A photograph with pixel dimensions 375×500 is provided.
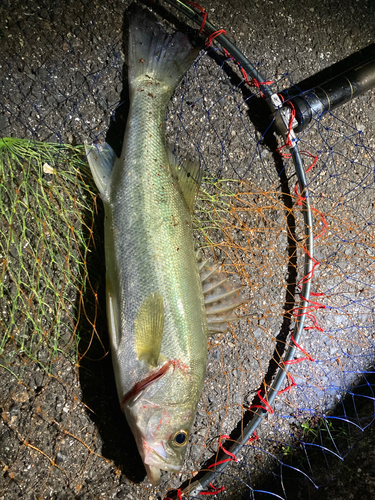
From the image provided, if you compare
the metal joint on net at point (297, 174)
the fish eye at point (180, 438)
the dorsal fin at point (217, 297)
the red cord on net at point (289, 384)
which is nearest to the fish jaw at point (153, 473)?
the fish eye at point (180, 438)

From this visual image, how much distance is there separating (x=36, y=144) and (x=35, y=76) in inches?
17.8

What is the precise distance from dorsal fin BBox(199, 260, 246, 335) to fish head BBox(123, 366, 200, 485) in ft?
1.59

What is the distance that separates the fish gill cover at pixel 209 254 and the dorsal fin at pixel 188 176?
1.03 ft

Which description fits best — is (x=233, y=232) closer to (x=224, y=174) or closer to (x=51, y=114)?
(x=224, y=174)

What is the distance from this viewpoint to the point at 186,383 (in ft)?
6.71

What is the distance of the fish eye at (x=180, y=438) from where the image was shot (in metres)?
2.03

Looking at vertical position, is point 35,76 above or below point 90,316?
above

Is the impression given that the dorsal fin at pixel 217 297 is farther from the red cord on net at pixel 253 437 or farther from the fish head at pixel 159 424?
the red cord on net at pixel 253 437

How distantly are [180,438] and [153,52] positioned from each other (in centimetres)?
228

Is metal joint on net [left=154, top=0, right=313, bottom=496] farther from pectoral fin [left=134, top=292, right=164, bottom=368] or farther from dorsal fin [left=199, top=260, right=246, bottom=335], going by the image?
pectoral fin [left=134, top=292, right=164, bottom=368]

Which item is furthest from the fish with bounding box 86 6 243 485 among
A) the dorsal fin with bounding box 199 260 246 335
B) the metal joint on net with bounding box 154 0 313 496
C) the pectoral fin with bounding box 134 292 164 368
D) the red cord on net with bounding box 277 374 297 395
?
the red cord on net with bounding box 277 374 297 395

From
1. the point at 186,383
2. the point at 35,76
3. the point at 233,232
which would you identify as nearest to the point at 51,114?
the point at 35,76

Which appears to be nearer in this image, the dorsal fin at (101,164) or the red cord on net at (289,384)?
the dorsal fin at (101,164)

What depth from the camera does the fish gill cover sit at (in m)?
2.19
